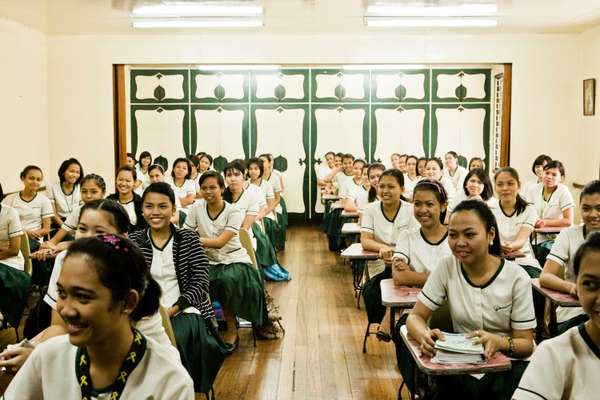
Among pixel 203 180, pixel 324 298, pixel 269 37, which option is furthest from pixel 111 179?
pixel 203 180

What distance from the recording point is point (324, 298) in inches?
259

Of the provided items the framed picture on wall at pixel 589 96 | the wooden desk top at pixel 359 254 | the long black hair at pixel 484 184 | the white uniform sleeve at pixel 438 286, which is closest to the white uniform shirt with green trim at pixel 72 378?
the white uniform sleeve at pixel 438 286

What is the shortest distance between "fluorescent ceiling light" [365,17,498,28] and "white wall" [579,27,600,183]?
145 centimetres

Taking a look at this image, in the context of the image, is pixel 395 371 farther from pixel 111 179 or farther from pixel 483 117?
pixel 483 117

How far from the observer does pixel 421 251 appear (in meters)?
3.80

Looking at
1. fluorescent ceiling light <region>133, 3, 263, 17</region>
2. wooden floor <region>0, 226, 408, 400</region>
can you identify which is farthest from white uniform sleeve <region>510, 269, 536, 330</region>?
fluorescent ceiling light <region>133, 3, 263, 17</region>

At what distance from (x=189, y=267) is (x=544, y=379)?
2.08 metres

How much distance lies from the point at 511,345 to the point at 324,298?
3.95m

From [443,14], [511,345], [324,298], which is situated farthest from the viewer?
[443,14]

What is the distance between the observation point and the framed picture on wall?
356 inches

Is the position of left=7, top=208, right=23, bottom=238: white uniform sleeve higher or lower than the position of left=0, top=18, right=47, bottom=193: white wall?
lower

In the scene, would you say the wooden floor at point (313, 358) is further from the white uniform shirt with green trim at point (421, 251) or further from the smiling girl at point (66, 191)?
the smiling girl at point (66, 191)

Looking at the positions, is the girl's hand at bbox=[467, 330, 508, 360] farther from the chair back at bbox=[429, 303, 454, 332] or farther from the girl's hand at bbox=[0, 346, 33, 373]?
the girl's hand at bbox=[0, 346, 33, 373]

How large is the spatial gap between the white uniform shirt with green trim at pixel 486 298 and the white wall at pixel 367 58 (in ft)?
23.3
